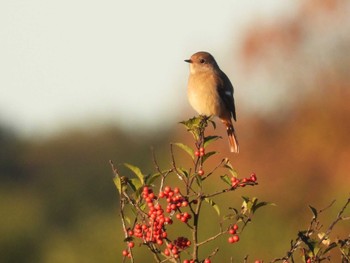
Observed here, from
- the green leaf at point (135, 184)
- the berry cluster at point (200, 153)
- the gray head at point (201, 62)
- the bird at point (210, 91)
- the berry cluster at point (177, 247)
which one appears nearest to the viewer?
the berry cluster at point (177, 247)

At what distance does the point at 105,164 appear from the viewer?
71.8 meters

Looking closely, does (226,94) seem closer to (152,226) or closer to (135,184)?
(135,184)

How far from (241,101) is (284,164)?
641 centimetres

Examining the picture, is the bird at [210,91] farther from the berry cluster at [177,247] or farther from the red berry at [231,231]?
the berry cluster at [177,247]

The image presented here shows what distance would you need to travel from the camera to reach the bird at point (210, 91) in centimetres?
1117

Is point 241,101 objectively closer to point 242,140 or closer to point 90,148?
point 242,140

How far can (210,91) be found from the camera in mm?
11266

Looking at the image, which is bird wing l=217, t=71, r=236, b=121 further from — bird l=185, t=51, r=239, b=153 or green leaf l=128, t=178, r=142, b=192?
green leaf l=128, t=178, r=142, b=192

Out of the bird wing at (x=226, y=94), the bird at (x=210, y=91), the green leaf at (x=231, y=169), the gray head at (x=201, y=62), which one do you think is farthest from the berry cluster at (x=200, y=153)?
the gray head at (x=201, y=62)

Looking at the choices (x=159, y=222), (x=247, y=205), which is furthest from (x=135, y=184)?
(x=247, y=205)

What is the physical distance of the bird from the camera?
1117 cm

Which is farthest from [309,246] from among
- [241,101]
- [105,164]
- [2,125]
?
[2,125]

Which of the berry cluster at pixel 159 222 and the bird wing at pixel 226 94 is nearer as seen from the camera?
the berry cluster at pixel 159 222

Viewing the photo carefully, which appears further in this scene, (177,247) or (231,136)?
(231,136)
